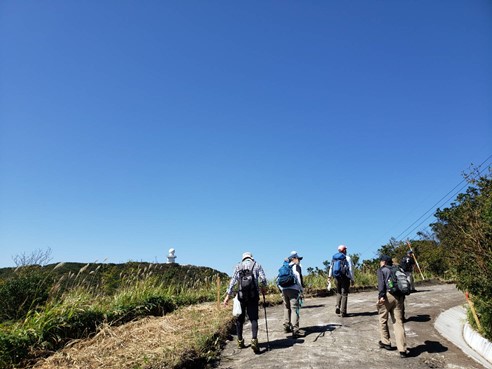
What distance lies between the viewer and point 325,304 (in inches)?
515

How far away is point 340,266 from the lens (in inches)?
399

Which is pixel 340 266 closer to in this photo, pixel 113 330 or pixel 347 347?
pixel 347 347

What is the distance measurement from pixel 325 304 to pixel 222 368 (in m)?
7.58

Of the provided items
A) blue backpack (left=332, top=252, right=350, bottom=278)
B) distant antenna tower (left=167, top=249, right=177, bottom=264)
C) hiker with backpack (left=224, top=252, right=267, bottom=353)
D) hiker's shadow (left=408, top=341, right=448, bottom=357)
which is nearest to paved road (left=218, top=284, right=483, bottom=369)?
hiker's shadow (left=408, top=341, right=448, bottom=357)

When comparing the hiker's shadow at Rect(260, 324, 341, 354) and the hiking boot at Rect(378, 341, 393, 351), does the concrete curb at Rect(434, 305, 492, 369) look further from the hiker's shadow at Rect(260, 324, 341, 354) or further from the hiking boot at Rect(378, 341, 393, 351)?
the hiker's shadow at Rect(260, 324, 341, 354)

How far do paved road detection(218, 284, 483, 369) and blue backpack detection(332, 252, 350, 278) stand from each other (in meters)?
1.20

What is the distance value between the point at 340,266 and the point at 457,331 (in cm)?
304

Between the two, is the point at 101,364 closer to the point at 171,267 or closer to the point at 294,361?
the point at 294,361

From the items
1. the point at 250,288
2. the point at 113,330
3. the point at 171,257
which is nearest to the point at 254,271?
the point at 250,288

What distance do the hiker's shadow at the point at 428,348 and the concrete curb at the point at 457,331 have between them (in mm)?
341

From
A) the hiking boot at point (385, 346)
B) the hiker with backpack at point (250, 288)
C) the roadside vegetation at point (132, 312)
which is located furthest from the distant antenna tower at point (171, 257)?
the hiking boot at point (385, 346)

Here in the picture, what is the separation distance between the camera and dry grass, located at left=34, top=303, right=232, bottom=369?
19.1ft

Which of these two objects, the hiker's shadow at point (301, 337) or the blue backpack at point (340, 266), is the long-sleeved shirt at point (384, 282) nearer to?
the hiker's shadow at point (301, 337)

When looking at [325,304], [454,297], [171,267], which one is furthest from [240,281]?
[171,267]
